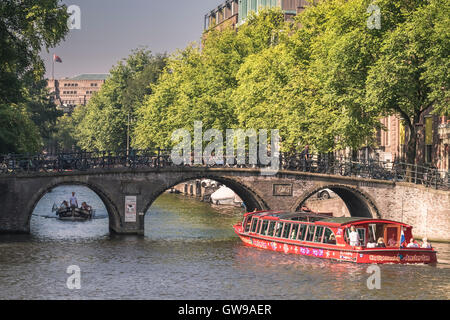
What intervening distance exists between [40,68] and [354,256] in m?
23.9

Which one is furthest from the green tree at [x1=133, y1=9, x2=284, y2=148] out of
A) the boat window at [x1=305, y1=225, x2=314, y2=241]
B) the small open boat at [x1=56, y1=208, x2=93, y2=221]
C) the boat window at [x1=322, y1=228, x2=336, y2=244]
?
the boat window at [x1=322, y1=228, x2=336, y2=244]

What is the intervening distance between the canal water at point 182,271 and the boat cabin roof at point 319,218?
7.54 ft

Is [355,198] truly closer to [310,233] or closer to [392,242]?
[310,233]

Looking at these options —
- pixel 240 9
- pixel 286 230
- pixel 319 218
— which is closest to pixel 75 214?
pixel 286 230

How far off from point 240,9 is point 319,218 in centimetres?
7323

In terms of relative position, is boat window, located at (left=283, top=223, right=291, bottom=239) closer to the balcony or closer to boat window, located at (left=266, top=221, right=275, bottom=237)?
boat window, located at (left=266, top=221, right=275, bottom=237)

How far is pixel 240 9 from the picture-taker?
117875mm

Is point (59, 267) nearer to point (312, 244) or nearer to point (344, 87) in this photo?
point (312, 244)

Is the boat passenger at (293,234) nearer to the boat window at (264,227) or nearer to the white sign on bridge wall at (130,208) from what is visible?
the boat window at (264,227)

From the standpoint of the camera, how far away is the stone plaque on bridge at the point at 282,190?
57031 mm

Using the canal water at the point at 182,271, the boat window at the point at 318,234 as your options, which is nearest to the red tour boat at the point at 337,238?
the boat window at the point at 318,234

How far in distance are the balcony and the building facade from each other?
121 ft

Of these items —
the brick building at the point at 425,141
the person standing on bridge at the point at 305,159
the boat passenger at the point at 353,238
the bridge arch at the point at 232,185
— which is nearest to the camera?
the boat passenger at the point at 353,238
